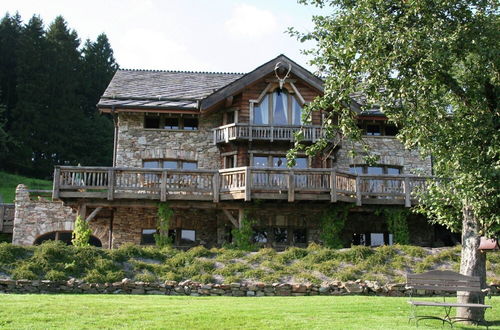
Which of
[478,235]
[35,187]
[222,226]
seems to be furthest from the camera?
[35,187]

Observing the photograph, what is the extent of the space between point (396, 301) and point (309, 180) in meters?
8.24

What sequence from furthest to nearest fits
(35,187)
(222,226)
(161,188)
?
(35,187) < (222,226) < (161,188)

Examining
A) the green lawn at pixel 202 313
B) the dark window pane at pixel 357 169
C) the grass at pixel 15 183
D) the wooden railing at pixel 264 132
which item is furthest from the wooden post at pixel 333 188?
the grass at pixel 15 183

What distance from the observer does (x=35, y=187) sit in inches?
1639

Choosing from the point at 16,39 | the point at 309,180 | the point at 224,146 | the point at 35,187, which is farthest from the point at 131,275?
the point at 16,39

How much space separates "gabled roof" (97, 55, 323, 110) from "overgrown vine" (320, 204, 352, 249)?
200 inches

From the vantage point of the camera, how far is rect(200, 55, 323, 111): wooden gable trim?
23.7 m

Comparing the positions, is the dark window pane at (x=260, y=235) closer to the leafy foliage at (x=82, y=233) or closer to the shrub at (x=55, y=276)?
the leafy foliage at (x=82, y=233)

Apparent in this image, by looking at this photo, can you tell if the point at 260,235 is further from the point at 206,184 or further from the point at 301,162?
the point at 301,162

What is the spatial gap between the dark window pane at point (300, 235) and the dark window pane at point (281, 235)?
34 cm

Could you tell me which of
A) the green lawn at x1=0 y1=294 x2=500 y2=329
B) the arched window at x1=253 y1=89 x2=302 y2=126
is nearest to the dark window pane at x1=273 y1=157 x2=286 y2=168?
the arched window at x1=253 y1=89 x2=302 y2=126

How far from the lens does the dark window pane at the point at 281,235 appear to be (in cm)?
2312

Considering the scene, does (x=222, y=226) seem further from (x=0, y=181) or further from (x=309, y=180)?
(x=0, y=181)

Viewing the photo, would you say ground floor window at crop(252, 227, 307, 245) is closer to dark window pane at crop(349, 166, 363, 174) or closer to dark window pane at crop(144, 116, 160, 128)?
dark window pane at crop(349, 166, 363, 174)
